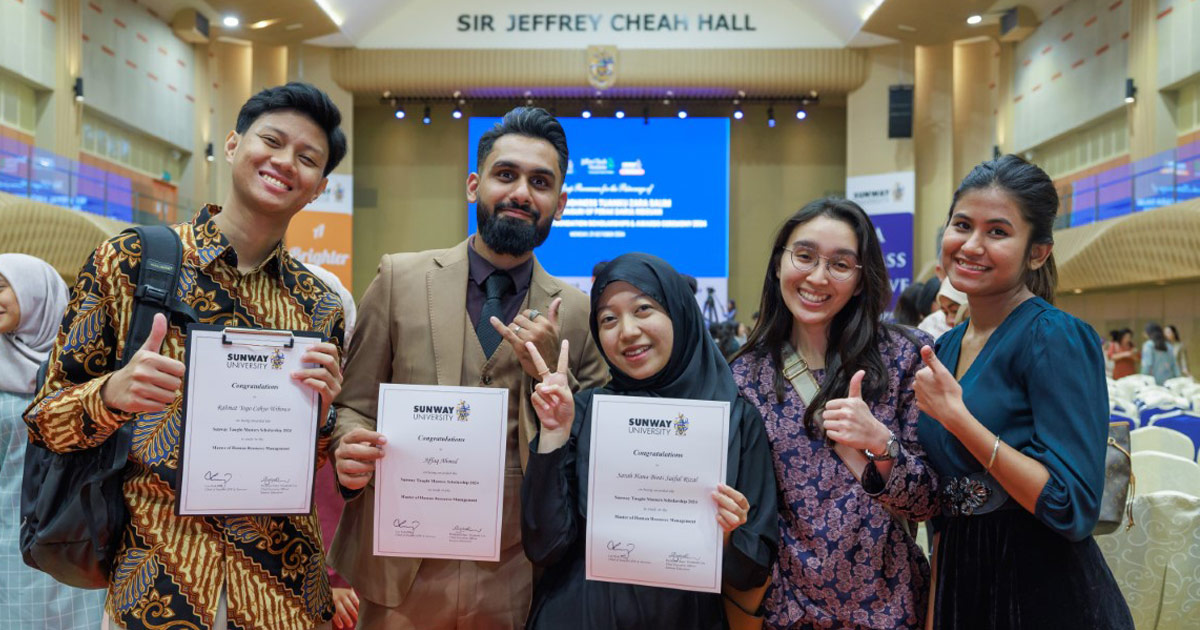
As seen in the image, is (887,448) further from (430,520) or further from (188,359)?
(188,359)

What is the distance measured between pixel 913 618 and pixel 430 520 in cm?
101

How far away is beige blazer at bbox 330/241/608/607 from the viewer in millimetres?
2055

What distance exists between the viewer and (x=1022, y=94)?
47.0 feet

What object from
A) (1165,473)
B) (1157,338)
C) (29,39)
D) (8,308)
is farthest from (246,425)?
(29,39)

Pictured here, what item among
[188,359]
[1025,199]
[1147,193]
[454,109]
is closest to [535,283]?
[188,359]

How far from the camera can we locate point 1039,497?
1.71m

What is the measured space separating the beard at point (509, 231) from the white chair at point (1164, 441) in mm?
3542

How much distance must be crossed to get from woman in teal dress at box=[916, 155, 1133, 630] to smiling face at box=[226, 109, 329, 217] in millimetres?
1283

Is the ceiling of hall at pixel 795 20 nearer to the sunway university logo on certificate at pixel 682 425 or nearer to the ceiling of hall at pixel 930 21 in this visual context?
the ceiling of hall at pixel 930 21

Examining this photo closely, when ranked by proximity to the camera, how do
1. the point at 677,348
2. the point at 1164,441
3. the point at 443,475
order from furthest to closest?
the point at 1164,441 < the point at 677,348 < the point at 443,475

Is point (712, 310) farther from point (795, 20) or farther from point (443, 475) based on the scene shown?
point (443, 475)

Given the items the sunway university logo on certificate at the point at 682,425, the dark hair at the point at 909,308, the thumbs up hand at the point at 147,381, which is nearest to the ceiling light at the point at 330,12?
the dark hair at the point at 909,308

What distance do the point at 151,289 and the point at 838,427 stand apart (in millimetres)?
1295

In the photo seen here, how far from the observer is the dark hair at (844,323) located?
1951 millimetres
